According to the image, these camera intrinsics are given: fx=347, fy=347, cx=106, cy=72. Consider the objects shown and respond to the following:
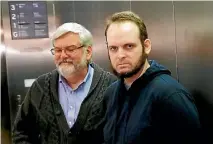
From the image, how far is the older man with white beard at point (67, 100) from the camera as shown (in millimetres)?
1524

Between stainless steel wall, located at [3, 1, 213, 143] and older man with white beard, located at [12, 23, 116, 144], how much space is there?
620 mm

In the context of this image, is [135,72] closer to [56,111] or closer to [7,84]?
[56,111]

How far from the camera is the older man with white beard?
60.0 inches

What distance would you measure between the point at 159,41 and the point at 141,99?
1070 mm

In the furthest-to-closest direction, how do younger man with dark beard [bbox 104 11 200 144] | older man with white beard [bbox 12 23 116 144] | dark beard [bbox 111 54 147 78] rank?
older man with white beard [bbox 12 23 116 144]
dark beard [bbox 111 54 147 78]
younger man with dark beard [bbox 104 11 200 144]

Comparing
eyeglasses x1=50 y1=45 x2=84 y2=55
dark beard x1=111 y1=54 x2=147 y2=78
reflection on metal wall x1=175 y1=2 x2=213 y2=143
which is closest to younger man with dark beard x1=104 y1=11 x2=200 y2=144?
dark beard x1=111 y1=54 x2=147 y2=78

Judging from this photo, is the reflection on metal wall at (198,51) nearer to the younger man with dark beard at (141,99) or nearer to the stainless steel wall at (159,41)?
the stainless steel wall at (159,41)

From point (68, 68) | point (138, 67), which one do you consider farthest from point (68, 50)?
point (138, 67)

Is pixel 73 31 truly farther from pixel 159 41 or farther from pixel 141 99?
pixel 159 41

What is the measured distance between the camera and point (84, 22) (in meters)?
2.24

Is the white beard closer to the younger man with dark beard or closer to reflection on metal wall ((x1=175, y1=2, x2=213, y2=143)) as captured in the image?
the younger man with dark beard

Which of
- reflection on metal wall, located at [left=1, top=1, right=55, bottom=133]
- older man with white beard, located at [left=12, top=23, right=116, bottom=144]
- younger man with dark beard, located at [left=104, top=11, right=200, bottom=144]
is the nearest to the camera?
younger man with dark beard, located at [left=104, top=11, right=200, bottom=144]

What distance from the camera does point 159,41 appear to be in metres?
2.20

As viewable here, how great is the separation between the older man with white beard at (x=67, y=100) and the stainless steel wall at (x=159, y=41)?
0.62 metres
